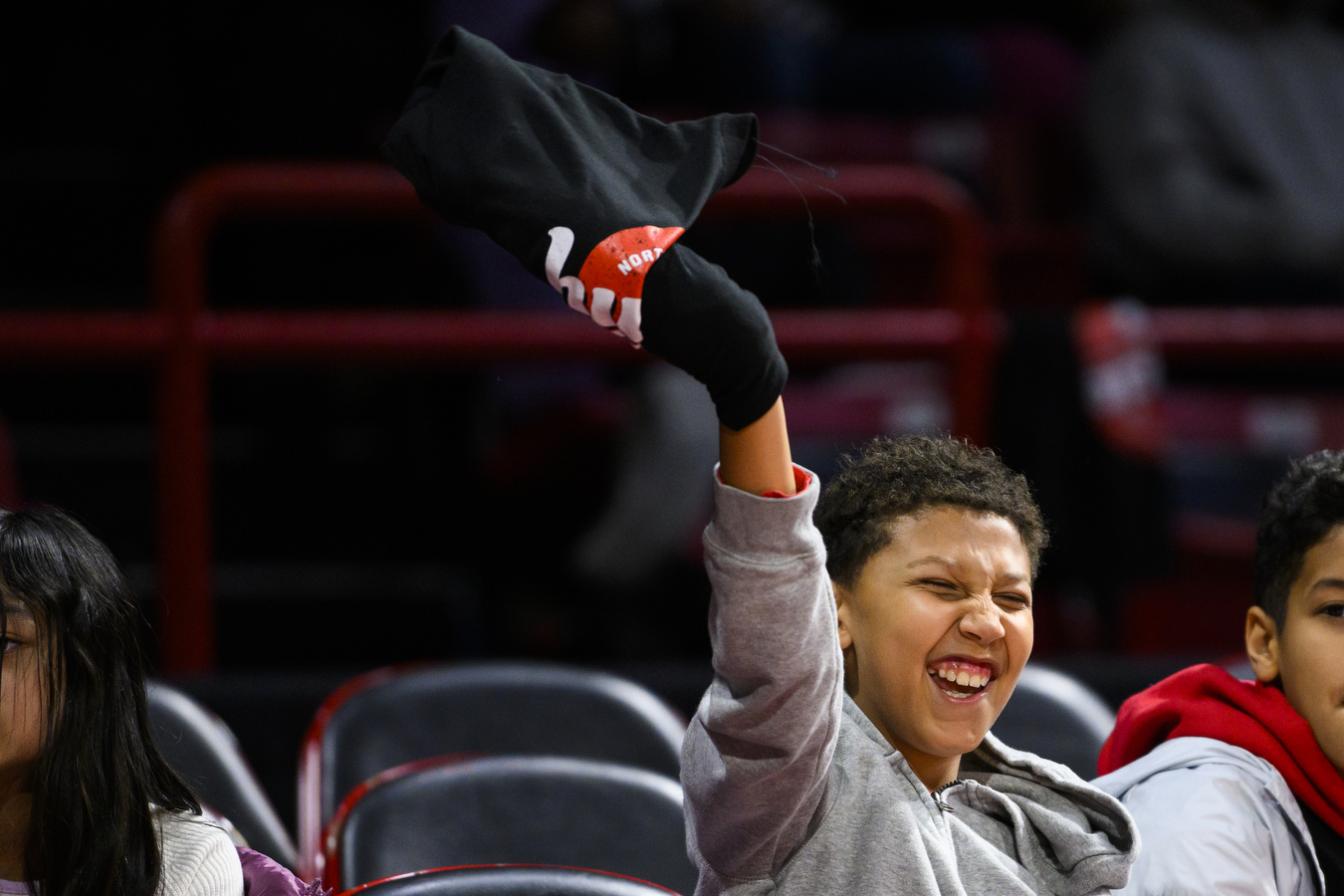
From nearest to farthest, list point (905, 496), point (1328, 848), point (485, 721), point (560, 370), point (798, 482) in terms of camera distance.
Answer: point (798, 482) < point (905, 496) < point (1328, 848) < point (485, 721) < point (560, 370)

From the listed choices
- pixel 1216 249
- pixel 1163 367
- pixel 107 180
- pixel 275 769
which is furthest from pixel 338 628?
pixel 1216 249

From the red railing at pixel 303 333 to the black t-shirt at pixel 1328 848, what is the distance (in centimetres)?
123

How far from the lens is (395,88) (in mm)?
3447

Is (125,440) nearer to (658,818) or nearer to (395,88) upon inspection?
(395,88)

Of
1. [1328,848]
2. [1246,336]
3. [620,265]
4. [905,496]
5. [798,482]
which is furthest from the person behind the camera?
[1246,336]

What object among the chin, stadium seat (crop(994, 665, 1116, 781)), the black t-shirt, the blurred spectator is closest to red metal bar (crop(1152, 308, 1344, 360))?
the blurred spectator

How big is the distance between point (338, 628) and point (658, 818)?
1.62 m

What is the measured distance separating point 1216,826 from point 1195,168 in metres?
2.61

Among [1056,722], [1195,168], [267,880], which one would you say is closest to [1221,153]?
[1195,168]

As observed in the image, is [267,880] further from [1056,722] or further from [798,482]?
[1056,722]

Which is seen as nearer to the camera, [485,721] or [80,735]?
[80,735]

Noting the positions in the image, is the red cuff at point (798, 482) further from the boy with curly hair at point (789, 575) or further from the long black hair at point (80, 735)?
the long black hair at point (80, 735)

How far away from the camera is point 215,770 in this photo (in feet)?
5.29

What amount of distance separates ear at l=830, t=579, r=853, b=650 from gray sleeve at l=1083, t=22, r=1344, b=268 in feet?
8.46
